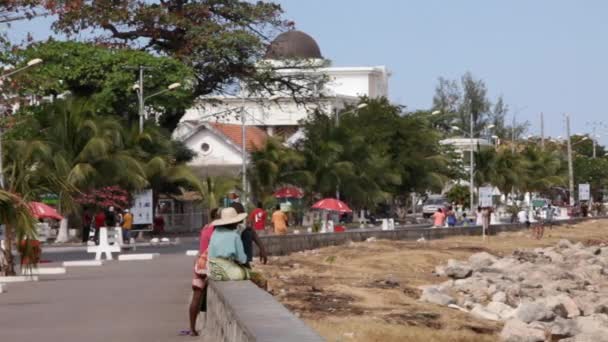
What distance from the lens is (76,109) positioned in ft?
183

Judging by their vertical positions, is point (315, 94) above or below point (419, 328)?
above

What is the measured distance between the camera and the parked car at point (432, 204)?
10250cm

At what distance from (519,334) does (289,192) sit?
53.7m

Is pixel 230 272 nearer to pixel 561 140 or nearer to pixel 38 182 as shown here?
pixel 38 182

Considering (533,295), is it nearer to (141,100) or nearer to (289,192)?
(141,100)

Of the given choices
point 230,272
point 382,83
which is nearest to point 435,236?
point 230,272

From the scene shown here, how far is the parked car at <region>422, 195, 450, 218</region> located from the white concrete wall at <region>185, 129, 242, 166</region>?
17779 millimetres

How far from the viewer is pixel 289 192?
74.2 metres

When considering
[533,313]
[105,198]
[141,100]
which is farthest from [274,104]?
[533,313]

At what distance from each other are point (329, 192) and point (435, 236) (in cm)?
1307

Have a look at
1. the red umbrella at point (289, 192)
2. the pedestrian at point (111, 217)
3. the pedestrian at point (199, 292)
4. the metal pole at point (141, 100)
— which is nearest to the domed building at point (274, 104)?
the red umbrella at point (289, 192)

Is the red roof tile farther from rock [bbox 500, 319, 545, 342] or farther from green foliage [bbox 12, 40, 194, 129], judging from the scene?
rock [bbox 500, 319, 545, 342]

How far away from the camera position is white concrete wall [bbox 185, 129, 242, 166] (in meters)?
88.8

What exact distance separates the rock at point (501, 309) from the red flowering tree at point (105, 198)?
1052 inches
